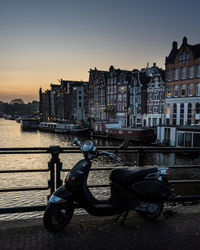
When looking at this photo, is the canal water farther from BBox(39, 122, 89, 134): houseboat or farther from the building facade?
BBox(39, 122, 89, 134): houseboat

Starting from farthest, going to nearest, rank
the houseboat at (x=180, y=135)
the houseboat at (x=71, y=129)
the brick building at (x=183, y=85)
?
the houseboat at (x=71, y=129)
the brick building at (x=183, y=85)
the houseboat at (x=180, y=135)

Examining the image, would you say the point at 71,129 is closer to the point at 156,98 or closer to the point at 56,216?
the point at 156,98

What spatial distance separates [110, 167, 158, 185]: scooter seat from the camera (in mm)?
3639

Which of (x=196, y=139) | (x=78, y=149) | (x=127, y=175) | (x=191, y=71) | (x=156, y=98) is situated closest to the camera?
(x=127, y=175)

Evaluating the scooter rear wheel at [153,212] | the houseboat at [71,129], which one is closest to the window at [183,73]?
the houseboat at [71,129]

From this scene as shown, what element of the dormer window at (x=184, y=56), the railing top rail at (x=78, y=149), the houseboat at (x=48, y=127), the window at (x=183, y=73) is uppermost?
the dormer window at (x=184, y=56)

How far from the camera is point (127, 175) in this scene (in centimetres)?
364

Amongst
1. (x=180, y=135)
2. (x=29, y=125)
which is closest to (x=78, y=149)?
(x=180, y=135)

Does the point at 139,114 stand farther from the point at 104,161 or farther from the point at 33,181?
the point at 33,181

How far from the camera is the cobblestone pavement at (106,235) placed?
3123 millimetres

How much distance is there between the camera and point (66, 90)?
90.1 m

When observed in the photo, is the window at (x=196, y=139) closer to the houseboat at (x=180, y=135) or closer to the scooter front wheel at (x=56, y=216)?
the houseboat at (x=180, y=135)

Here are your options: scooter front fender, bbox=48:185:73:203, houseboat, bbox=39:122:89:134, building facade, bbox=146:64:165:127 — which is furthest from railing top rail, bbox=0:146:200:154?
houseboat, bbox=39:122:89:134

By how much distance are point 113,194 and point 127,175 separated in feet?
1.43
